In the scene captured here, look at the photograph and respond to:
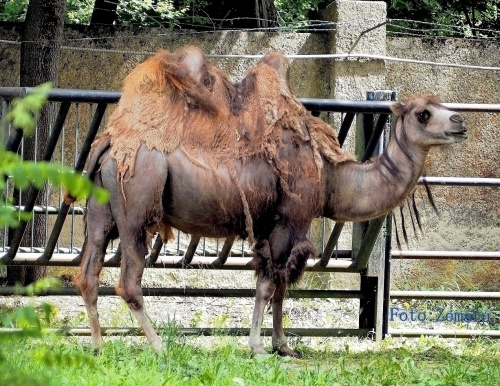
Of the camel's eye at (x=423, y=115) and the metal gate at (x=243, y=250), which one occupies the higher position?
the camel's eye at (x=423, y=115)

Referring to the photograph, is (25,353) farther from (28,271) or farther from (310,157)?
(28,271)

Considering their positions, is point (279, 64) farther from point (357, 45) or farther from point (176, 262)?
point (357, 45)

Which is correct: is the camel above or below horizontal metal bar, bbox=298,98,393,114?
below

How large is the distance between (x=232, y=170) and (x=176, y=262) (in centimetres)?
133

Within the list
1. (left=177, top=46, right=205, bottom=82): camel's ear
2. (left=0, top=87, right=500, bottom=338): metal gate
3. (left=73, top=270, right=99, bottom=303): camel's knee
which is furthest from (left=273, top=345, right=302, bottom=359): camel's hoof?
(left=177, top=46, right=205, bottom=82): camel's ear

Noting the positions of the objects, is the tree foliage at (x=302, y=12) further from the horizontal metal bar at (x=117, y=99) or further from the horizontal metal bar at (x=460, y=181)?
the horizontal metal bar at (x=117, y=99)

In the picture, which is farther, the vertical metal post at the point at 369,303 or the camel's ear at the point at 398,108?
A: the vertical metal post at the point at 369,303

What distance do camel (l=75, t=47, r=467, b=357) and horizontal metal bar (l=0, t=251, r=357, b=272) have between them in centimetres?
74

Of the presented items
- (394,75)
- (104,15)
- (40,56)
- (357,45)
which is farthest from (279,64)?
(104,15)

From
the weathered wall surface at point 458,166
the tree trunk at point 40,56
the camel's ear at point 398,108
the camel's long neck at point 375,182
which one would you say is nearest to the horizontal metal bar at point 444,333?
the camel's long neck at point 375,182

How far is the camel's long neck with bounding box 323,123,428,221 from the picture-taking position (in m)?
6.44

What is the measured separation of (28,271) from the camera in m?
9.44

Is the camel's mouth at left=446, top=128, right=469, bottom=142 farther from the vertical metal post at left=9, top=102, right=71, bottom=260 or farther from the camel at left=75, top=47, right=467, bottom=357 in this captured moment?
the vertical metal post at left=9, top=102, right=71, bottom=260

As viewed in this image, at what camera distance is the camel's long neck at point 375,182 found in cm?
644
